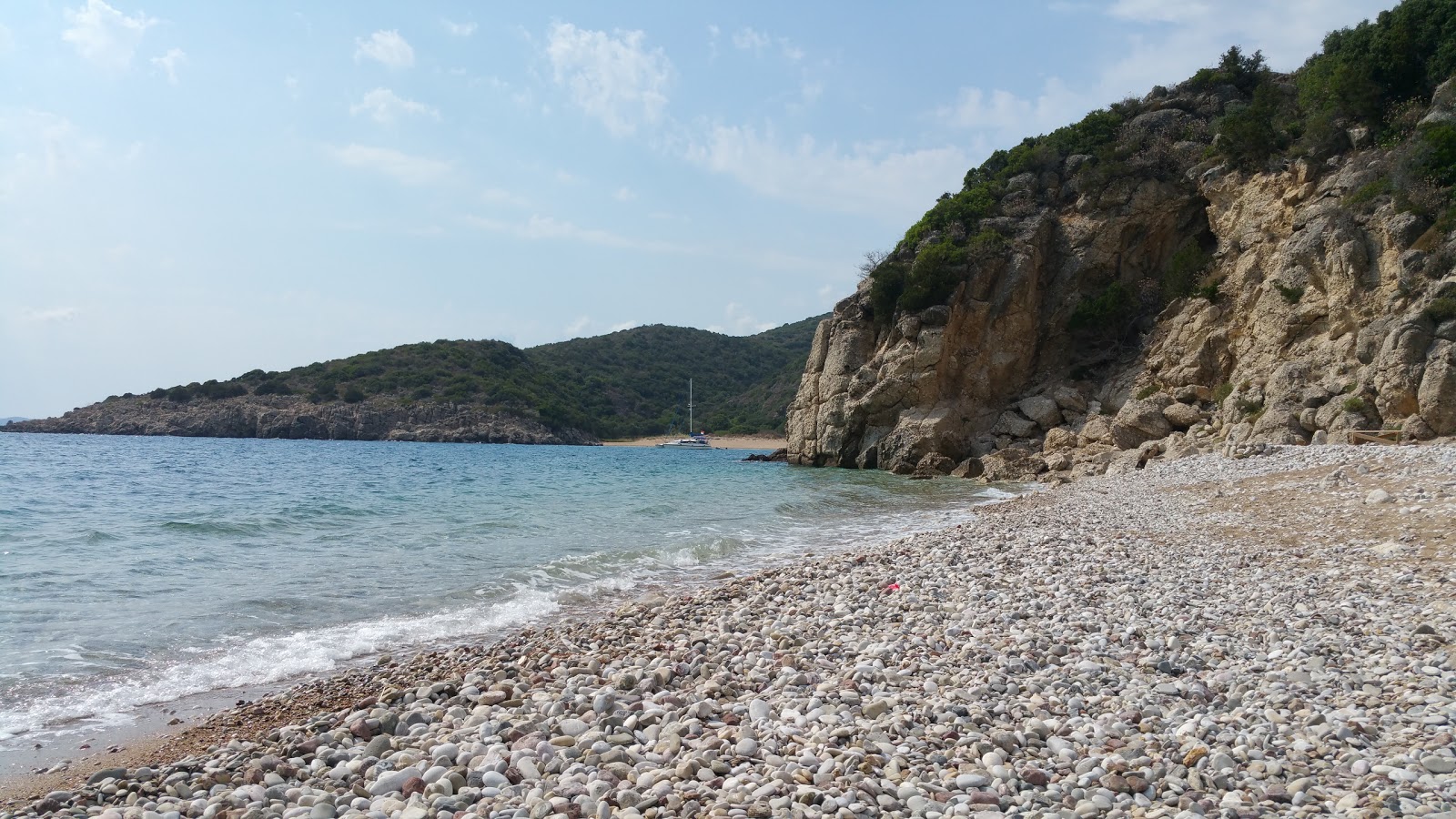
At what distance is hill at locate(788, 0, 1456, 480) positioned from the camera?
22609 millimetres

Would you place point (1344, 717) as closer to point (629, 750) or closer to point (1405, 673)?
point (1405, 673)

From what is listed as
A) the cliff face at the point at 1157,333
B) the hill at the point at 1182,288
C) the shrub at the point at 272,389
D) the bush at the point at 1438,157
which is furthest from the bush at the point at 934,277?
the shrub at the point at 272,389

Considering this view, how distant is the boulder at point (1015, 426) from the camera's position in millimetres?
37719

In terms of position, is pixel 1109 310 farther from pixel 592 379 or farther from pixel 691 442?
pixel 592 379

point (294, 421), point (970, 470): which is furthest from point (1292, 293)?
point (294, 421)

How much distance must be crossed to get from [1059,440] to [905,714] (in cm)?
3202

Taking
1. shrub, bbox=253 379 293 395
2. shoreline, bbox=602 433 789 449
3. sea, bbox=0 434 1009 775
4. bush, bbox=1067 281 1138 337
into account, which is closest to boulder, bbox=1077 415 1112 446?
sea, bbox=0 434 1009 775

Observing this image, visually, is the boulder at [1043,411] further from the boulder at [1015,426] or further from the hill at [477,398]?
the hill at [477,398]

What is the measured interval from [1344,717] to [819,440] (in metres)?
40.9

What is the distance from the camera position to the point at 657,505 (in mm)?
23609

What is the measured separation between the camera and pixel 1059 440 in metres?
34.3

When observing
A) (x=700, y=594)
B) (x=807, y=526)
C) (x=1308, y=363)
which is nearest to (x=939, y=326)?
(x=1308, y=363)

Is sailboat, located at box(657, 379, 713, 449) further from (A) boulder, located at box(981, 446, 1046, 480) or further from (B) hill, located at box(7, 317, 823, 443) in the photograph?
(A) boulder, located at box(981, 446, 1046, 480)

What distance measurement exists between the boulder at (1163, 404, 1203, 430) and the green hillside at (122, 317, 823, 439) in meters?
68.0
